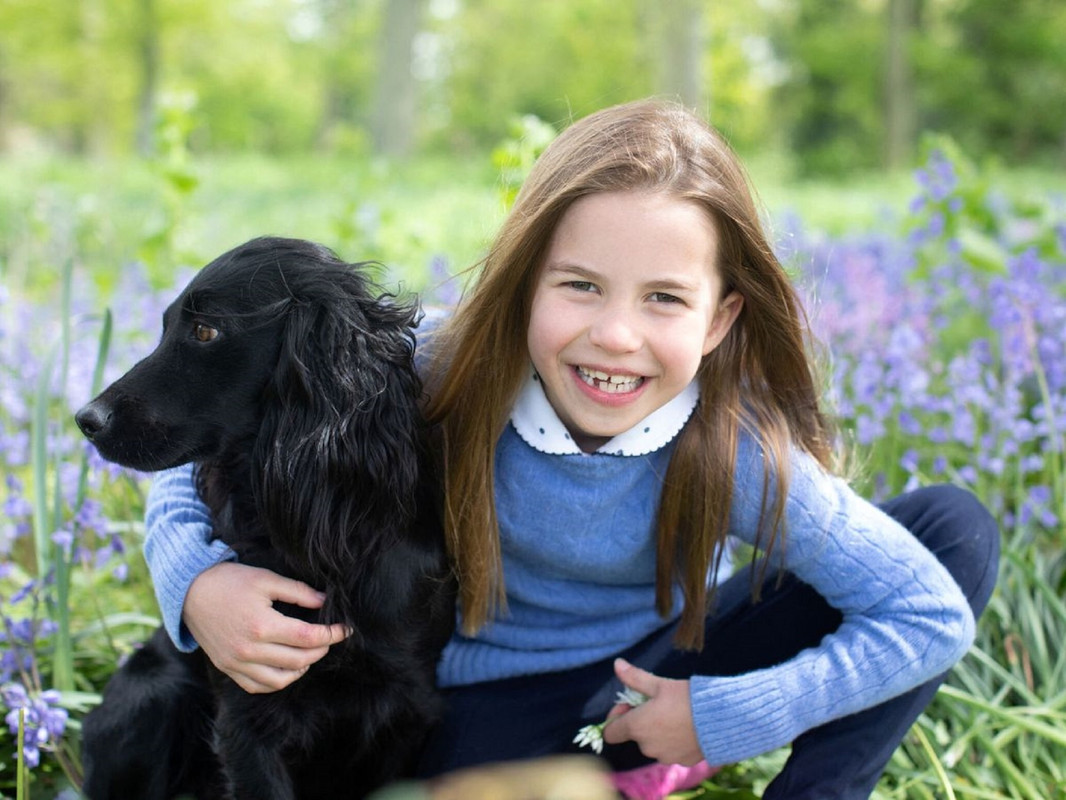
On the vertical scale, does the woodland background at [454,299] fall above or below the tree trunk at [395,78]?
below

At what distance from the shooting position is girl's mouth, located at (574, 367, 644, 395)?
6.35 ft

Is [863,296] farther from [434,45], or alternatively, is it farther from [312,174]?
[434,45]

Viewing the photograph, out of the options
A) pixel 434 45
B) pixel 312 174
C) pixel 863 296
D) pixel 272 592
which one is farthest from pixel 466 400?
pixel 434 45

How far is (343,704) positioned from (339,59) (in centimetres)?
3974

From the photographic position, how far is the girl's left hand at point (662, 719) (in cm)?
203

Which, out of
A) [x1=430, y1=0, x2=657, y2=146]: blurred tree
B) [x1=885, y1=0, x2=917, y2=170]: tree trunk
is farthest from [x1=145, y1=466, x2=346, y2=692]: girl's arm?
[x1=430, y1=0, x2=657, y2=146]: blurred tree

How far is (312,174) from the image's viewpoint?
13914mm

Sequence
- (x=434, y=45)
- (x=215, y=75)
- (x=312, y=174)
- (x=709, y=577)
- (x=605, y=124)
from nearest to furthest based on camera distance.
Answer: (x=605, y=124), (x=709, y=577), (x=312, y=174), (x=215, y=75), (x=434, y=45)

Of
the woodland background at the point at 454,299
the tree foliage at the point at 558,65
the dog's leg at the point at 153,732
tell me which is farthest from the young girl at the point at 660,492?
the tree foliage at the point at 558,65

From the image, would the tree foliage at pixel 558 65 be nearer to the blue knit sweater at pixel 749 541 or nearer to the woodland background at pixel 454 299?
the woodland background at pixel 454 299

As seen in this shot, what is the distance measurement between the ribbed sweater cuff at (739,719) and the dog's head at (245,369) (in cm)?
87

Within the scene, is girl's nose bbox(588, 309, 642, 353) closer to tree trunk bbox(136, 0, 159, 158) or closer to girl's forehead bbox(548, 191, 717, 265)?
girl's forehead bbox(548, 191, 717, 265)

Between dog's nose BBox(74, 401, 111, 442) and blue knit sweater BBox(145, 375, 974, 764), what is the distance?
36 centimetres

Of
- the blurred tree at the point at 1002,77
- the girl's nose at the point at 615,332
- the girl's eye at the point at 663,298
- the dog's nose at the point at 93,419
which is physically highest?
the blurred tree at the point at 1002,77
